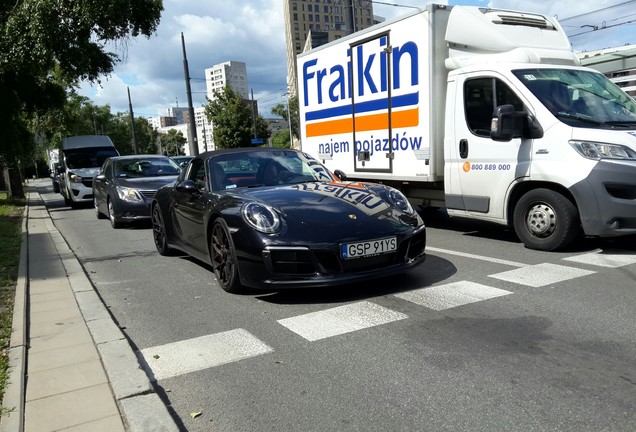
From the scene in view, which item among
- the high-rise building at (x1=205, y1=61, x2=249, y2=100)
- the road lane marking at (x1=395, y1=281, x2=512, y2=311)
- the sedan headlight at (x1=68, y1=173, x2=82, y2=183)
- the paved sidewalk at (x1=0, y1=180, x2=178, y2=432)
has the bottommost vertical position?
the road lane marking at (x1=395, y1=281, x2=512, y2=311)

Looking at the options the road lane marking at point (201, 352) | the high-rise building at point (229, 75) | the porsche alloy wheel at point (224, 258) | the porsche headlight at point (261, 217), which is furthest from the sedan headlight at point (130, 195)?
the high-rise building at point (229, 75)

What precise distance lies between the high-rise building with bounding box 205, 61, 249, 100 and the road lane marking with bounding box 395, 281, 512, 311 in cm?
9251

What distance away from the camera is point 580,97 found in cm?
650

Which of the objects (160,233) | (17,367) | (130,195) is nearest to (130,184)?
(130,195)

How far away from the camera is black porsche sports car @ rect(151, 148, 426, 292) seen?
14.9 ft

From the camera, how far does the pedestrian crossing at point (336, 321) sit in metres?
3.62

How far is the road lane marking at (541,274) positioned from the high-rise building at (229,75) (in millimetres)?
92149

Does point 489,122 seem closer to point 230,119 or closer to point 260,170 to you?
point 260,170

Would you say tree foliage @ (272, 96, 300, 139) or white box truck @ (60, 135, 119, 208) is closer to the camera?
white box truck @ (60, 135, 119, 208)

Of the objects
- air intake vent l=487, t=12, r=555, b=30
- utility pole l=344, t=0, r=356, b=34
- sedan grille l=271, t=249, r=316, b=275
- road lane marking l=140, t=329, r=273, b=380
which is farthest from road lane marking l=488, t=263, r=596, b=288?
utility pole l=344, t=0, r=356, b=34

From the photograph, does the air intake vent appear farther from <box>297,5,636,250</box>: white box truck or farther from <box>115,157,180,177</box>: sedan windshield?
<box>115,157,180,177</box>: sedan windshield

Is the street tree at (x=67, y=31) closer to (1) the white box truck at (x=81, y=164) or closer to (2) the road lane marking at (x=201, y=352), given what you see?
(1) the white box truck at (x=81, y=164)

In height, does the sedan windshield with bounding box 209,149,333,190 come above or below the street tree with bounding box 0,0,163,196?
below

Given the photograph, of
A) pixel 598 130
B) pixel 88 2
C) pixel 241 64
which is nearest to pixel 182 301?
pixel 598 130
